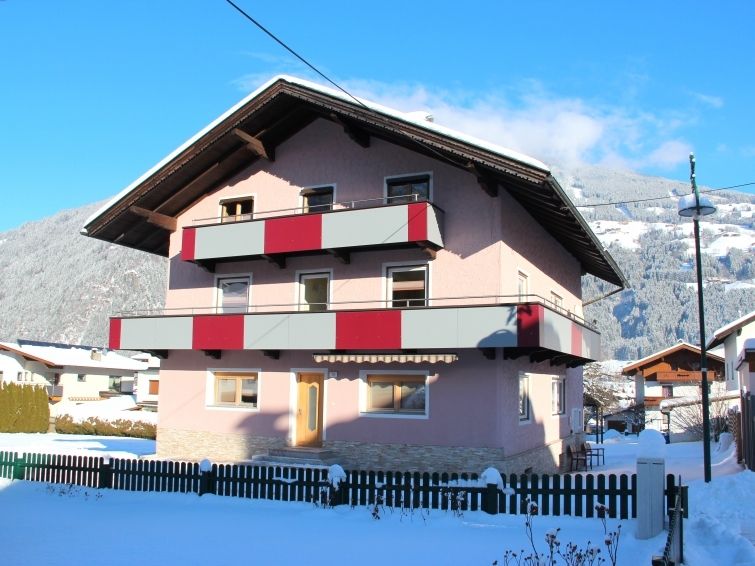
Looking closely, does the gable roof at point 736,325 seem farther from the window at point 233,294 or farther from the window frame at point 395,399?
the window at point 233,294

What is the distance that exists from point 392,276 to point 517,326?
4.55 m

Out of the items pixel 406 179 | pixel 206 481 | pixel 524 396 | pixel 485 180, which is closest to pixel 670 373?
pixel 524 396

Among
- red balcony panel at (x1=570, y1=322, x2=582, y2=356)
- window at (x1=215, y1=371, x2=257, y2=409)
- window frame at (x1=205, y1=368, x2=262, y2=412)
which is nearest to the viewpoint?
red balcony panel at (x1=570, y1=322, x2=582, y2=356)

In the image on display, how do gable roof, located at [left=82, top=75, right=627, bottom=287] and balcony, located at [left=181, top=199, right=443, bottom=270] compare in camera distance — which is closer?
gable roof, located at [left=82, top=75, right=627, bottom=287]

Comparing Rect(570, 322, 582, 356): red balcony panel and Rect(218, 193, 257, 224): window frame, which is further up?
Rect(218, 193, 257, 224): window frame

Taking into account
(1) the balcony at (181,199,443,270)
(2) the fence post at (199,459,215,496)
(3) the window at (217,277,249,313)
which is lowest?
(2) the fence post at (199,459,215,496)

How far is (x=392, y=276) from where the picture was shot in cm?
2144

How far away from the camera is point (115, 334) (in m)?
24.2

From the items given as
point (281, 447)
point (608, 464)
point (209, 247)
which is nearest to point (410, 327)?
point (281, 447)

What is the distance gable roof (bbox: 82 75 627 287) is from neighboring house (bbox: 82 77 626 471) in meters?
0.06

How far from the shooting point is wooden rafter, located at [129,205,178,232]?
2403 cm

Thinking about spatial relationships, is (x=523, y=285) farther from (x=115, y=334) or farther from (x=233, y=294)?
(x=115, y=334)

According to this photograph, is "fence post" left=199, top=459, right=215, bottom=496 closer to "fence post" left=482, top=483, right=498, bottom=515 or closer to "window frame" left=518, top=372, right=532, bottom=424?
"fence post" left=482, top=483, right=498, bottom=515

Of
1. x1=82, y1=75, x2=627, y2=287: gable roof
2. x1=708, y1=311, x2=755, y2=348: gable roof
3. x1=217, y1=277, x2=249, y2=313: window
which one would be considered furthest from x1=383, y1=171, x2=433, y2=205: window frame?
x1=708, y1=311, x2=755, y2=348: gable roof
